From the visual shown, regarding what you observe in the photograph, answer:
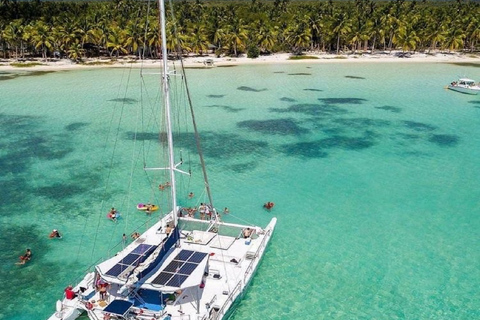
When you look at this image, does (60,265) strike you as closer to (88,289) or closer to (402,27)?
(88,289)

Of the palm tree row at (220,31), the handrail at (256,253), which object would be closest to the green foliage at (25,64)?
the palm tree row at (220,31)

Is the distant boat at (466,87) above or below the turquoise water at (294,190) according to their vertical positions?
above

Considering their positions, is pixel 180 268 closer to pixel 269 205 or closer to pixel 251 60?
pixel 269 205

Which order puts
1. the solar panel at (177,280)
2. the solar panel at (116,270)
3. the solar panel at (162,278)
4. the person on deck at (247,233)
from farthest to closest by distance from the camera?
the person on deck at (247,233) → the solar panel at (116,270) → the solar panel at (162,278) → the solar panel at (177,280)

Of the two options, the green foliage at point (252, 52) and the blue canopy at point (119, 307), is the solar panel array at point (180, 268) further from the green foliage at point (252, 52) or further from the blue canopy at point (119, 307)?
the green foliage at point (252, 52)

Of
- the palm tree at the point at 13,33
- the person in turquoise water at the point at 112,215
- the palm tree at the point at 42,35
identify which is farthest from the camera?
the palm tree at the point at 13,33

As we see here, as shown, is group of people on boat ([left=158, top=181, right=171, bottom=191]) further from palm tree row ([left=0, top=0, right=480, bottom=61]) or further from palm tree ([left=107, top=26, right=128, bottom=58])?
palm tree ([left=107, top=26, right=128, bottom=58])
